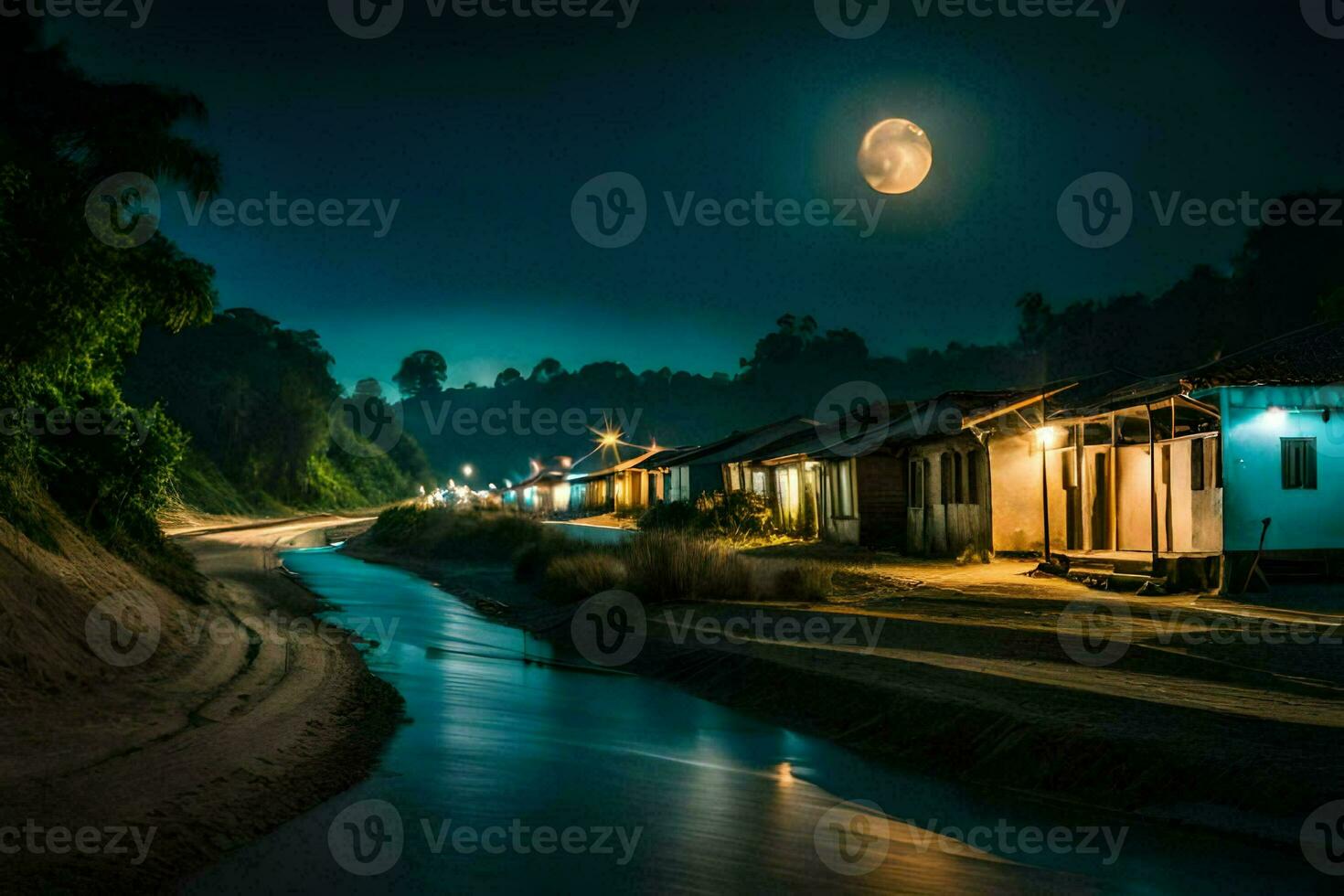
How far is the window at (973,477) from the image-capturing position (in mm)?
21641

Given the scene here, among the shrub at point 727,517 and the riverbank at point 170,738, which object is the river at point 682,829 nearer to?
the riverbank at point 170,738

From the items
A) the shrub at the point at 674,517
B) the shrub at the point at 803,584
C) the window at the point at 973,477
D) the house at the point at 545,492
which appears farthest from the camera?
the house at the point at 545,492

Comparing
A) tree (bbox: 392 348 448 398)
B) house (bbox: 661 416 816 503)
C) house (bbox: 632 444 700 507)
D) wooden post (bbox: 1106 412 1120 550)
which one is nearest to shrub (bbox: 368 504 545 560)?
house (bbox: 661 416 816 503)

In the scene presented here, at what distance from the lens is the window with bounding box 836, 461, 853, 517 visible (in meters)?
27.2

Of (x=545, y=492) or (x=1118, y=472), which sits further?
(x=545, y=492)

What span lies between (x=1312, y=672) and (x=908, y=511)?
1604 centimetres

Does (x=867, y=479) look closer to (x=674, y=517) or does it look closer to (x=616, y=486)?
(x=674, y=517)

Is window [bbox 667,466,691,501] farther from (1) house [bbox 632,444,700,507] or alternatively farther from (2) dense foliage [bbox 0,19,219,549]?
(2) dense foliage [bbox 0,19,219,549]

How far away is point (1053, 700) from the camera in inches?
322

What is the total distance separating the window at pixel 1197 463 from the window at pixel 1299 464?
4.55 feet

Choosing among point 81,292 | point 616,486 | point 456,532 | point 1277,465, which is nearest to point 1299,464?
point 1277,465

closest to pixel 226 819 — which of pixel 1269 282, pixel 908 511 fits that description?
pixel 908 511

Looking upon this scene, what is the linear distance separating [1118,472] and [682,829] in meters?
15.9

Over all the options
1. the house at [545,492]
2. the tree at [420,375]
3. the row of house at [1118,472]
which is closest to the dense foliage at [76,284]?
the row of house at [1118,472]
